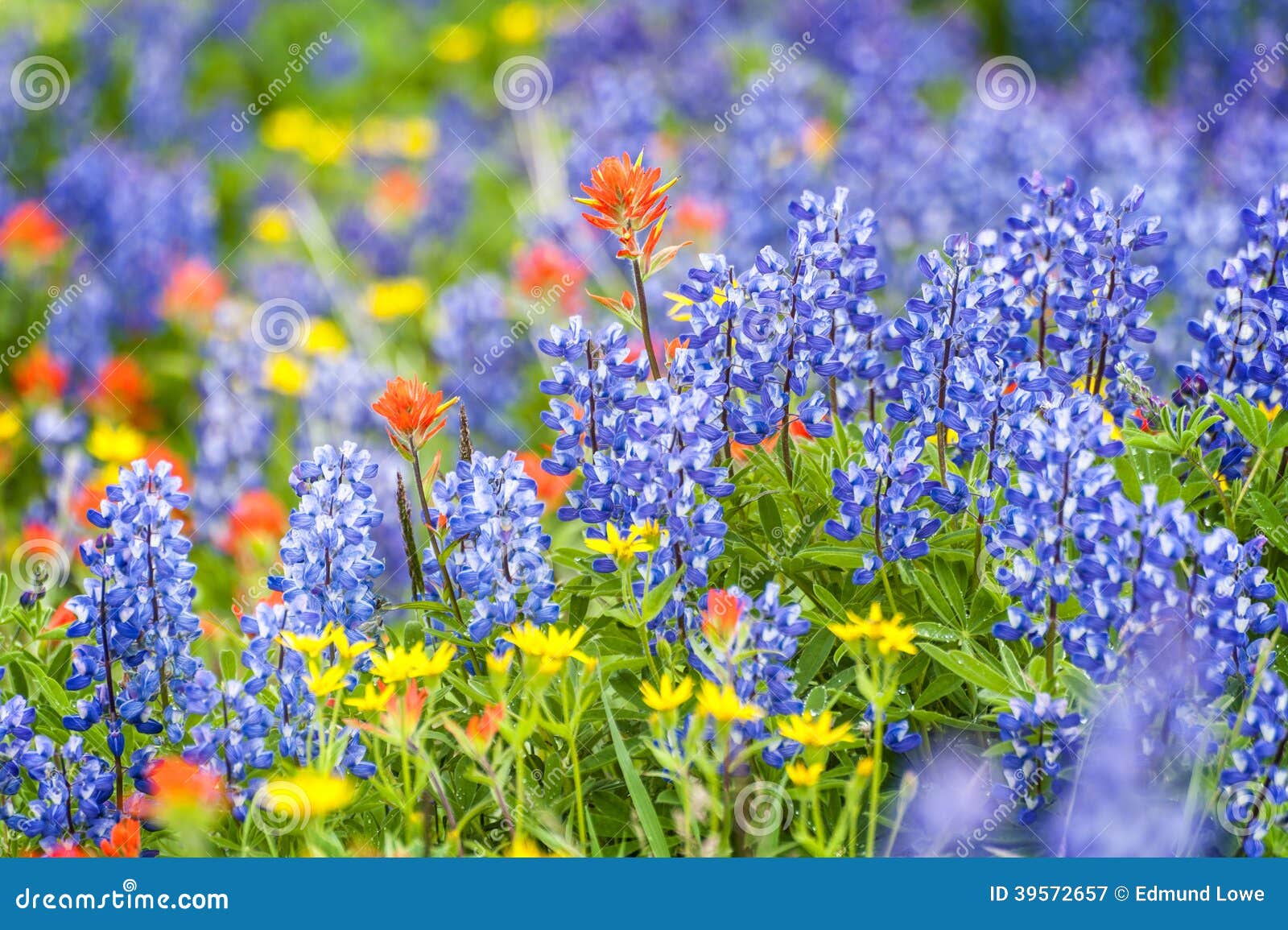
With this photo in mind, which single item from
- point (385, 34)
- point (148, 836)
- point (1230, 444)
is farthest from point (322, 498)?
point (385, 34)

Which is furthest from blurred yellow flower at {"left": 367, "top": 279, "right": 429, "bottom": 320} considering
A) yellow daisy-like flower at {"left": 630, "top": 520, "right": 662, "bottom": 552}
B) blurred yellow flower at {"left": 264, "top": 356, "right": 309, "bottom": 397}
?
yellow daisy-like flower at {"left": 630, "top": 520, "right": 662, "bottom": 552}

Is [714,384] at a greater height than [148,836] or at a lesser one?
greater

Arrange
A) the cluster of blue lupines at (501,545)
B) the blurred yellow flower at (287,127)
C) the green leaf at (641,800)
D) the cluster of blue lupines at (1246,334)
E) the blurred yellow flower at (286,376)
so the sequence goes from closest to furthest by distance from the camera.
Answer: the green leaf at (641,800)
the cluster of blue lupines at (501,545)
the cluster of blue lupines at (1246,334)
the blurred yellow flower at (286,376)
the blurred yellow flower at (287,127)

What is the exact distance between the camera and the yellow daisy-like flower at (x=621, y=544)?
2.52m

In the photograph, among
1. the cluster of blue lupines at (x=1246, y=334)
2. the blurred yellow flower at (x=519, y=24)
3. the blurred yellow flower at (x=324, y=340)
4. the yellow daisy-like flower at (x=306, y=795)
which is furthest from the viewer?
the blurred yellow flower at (x=519, y=24)

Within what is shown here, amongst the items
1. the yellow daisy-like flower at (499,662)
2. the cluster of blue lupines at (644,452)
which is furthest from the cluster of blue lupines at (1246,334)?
the yellow daisy-like flower at (499,662)

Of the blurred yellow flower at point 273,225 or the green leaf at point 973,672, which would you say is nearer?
the green leaf at point 973,672

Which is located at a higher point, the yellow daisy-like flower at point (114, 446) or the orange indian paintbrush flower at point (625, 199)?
the yellow daisy-like flower at point (114, 446)

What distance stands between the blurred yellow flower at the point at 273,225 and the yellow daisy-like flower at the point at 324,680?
5.33 meters

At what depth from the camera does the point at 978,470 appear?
292 cm

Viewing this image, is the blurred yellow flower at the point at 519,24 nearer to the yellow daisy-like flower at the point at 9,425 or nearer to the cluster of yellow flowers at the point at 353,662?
the yellow daisy-like flower at the point at 9,425

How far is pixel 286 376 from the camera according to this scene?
242 inches

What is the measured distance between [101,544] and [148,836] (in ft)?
1.99

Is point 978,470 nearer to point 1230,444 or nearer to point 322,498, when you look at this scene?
point 1230,444
